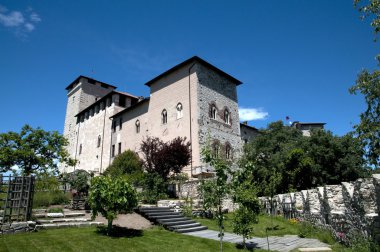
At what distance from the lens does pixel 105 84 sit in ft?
150

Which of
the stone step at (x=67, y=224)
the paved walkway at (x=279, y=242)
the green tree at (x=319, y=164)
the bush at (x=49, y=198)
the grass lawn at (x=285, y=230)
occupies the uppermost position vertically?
the green tree at (x=319, y=164)

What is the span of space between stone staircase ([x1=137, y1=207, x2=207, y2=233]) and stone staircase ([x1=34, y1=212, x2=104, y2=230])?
7.28ft

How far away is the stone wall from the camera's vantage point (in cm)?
708

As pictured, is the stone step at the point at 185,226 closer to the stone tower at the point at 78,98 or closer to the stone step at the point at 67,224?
the stone step at the point at 67,224

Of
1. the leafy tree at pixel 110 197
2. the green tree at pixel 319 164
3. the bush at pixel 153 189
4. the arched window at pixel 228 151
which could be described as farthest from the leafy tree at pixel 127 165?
the leafy tree at pixel 110 197

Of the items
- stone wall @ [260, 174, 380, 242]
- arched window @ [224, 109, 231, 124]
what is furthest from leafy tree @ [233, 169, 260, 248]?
arched window @ [224, 109, 231, 124]

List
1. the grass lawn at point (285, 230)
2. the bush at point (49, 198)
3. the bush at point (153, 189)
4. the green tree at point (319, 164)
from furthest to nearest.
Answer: the green tree at point (319, 164), the bush at point (153, 189), the bush at point (49, 198), the grass lawn at point (285, 230)

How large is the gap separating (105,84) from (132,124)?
18930mm

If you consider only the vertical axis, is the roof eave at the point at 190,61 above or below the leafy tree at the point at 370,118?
above

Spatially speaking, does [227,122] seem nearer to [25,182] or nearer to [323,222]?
[323,222]

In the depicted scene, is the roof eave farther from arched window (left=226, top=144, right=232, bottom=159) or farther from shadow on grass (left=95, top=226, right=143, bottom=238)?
shadow on grass (left=95, top=226, right=143, bottom=238)

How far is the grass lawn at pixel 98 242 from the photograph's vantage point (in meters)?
7.34

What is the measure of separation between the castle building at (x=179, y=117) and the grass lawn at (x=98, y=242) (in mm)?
9278

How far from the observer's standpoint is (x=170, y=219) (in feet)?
38.4
